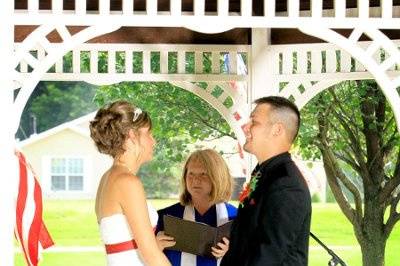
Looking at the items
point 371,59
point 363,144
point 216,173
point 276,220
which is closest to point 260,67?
point 216,173

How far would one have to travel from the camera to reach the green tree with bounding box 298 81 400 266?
47.8 ft

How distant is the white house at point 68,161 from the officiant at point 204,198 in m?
→ 25.1

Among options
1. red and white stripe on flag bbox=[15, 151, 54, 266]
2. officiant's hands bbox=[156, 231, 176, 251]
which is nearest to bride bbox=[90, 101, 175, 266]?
red and white stripe on flag bbox=[15, 151, 54, 266]

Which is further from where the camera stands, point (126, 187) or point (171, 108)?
point (171, 108)

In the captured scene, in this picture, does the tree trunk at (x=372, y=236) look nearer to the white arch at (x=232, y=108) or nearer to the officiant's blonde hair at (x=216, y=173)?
the white arch at (x=232, y=108)

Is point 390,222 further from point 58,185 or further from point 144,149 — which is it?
point 58,185

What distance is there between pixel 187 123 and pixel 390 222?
288cm

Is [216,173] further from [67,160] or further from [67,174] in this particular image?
[67,160]

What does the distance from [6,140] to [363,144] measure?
1031cm

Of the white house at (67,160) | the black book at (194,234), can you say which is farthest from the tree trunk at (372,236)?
the white house at (67,160)

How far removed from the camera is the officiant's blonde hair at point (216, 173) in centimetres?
677

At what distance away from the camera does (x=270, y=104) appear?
215 inches

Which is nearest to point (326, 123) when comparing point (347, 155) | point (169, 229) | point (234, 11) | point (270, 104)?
point (347, 155)

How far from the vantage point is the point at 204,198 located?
276 inches
